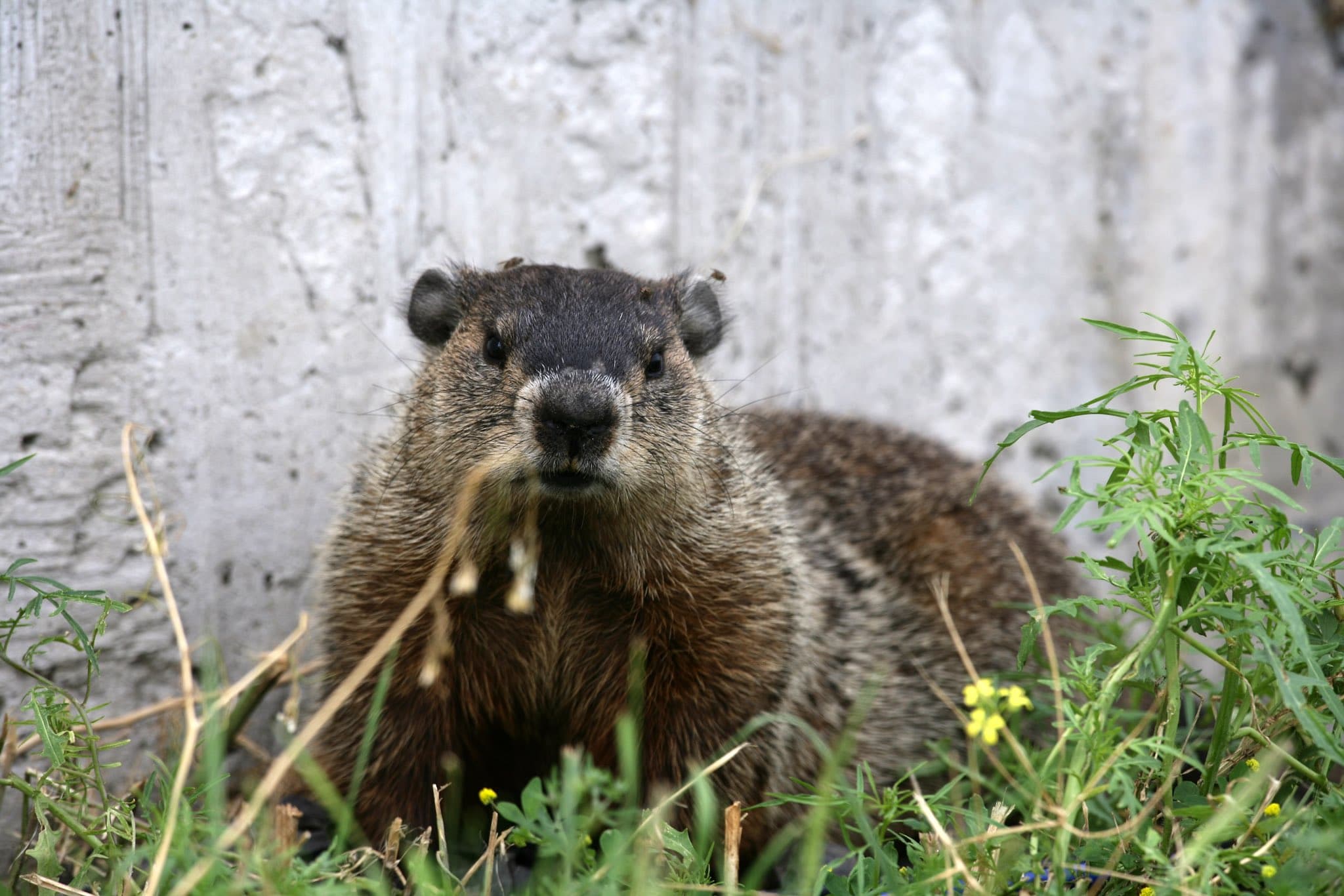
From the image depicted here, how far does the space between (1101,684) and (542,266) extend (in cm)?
173

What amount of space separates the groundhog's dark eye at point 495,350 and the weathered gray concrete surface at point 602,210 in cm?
90

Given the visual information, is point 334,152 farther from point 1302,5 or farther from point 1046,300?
point 1302,5

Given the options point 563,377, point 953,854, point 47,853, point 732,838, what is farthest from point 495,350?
point 953,854

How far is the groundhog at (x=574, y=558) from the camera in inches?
110

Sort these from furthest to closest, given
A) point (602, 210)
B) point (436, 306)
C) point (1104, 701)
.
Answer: point (602, 210), point (436, 306), point (1104, 701)

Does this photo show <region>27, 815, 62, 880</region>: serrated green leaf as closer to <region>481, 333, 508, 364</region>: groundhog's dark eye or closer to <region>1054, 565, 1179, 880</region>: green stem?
<region>481, 333, 508, 364</region>: groundhog's dark eye

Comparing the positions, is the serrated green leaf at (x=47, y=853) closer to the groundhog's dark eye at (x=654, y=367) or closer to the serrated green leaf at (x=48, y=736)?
the serrated green leaf at (x=48, y=736)

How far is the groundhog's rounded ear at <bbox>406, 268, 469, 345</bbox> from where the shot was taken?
3.20 m

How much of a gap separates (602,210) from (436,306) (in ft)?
3.50

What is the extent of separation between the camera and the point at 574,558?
2.95 meters

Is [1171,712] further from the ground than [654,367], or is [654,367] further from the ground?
[654,367]

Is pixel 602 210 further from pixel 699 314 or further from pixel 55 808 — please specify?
pixel 55 808

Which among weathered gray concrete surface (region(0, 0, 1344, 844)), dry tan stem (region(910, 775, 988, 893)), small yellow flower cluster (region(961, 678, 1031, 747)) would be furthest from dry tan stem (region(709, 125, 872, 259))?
dry tan stem (region(910, 775, 988, 893))

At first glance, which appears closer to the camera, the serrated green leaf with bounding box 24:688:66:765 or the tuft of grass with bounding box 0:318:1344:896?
the tuft of grass with bounding box 0:318:1344:896
